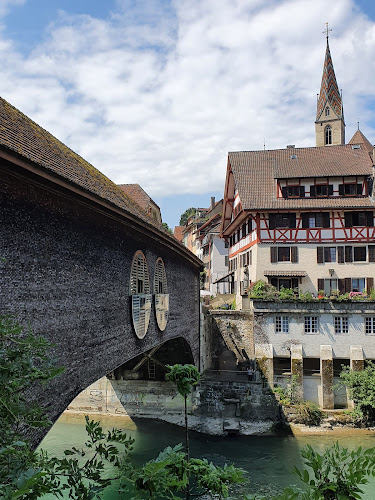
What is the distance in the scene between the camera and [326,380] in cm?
2120

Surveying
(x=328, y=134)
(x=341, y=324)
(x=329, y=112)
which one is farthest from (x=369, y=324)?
(x=329, y=112)

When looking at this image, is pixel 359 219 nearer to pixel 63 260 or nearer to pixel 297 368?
pixel 297 368

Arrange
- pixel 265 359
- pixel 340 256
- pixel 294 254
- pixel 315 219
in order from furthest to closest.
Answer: pixel 315 219
pixel 294 254
pixel 340 256
pixel 265 359

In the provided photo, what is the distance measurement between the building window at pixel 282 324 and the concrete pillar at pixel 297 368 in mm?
888

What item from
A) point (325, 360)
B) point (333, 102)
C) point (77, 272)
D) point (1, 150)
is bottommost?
point (325, 360)

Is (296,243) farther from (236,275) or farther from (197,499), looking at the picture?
(197,499)

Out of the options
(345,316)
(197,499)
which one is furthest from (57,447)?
(345,316)

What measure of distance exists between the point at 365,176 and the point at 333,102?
82.7 feet

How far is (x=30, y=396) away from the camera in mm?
5348

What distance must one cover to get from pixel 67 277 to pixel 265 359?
17.2 metres

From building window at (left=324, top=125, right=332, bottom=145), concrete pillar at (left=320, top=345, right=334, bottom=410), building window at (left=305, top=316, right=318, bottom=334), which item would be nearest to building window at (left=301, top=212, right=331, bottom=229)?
building window at (left=305, top=316, right=318, bottom=334)

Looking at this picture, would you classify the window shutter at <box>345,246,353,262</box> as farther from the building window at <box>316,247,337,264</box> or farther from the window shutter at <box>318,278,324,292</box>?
the window shutter at <box>318,278,324,292</box>

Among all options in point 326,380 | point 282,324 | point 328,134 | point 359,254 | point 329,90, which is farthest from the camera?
point 329,90

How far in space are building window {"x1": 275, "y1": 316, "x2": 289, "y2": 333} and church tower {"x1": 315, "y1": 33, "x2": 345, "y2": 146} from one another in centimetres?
2959
